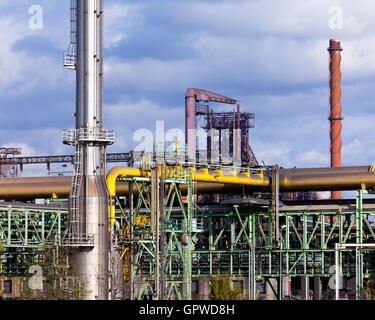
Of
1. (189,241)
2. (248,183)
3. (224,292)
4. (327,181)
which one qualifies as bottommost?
(224,292)

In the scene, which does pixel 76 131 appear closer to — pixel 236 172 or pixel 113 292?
pixel 113 292

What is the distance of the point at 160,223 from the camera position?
58.6 meters

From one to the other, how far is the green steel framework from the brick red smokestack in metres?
27.0

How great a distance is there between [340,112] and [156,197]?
2002 inches

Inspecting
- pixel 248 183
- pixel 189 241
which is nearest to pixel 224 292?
pixel 189 241

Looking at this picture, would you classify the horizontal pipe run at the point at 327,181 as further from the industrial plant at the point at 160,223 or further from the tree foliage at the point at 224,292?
the tree foliage at the point at 224,292

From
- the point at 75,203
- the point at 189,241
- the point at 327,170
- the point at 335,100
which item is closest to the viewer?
the point at 75,203

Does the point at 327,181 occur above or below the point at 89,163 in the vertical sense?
below

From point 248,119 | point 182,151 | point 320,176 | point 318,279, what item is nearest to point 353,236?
point 318,279

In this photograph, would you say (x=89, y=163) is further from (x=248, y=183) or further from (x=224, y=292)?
(x=248, y=183)

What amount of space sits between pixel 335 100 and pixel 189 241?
158ft

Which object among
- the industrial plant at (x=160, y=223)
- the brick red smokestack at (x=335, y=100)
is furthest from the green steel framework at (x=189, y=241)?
the brick red smokestack at (x=335, y=100)

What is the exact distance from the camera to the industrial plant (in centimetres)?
5312

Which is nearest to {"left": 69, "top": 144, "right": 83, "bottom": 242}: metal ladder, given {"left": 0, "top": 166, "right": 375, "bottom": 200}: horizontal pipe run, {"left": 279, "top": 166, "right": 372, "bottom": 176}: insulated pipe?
{"left": 0, "top": 166, "right": 375, "bottom": 200}: horizontal pipe run
